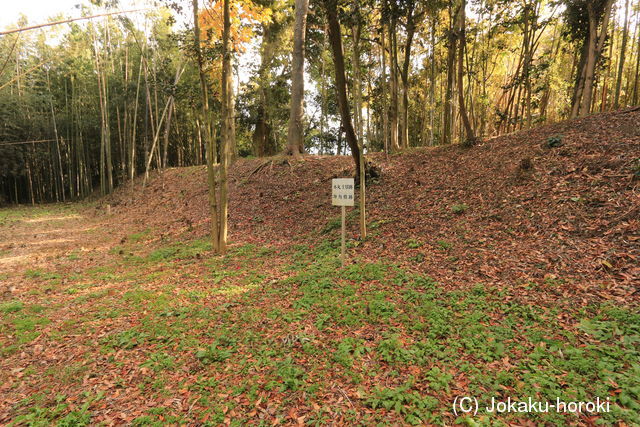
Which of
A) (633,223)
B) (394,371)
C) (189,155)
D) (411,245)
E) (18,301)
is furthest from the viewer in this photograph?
(189,155)

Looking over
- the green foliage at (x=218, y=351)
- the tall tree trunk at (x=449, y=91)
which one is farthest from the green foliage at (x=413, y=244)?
the tall tree trunk at (x=449, y=91)

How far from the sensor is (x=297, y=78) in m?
11.2

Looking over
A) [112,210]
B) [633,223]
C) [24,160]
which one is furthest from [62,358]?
[24,160]

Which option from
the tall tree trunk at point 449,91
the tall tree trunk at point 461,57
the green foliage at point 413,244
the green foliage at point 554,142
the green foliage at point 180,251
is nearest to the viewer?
the green foliage at point 413,244

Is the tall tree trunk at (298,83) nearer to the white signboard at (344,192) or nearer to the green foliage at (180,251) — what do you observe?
the green foliage at (180,251)

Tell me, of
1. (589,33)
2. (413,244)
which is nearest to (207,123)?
(413,244)

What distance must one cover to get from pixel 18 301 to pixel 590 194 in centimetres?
972

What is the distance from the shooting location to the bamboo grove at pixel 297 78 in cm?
793

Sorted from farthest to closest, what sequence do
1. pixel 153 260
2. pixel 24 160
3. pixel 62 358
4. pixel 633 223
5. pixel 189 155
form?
pixel 189 155 < pixel 24 160 < pixel 153 260 < pixel 633 223 < pixel 62 358

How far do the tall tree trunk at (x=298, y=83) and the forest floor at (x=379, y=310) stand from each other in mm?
5021

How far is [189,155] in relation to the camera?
75.9 feet

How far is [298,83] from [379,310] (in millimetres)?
9759

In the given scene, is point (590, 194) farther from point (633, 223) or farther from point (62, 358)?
point (62, 358)

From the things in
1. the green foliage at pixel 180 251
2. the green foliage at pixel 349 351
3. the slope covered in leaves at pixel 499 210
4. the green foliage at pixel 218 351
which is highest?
the slope covered in leaves at pixel 499 210
